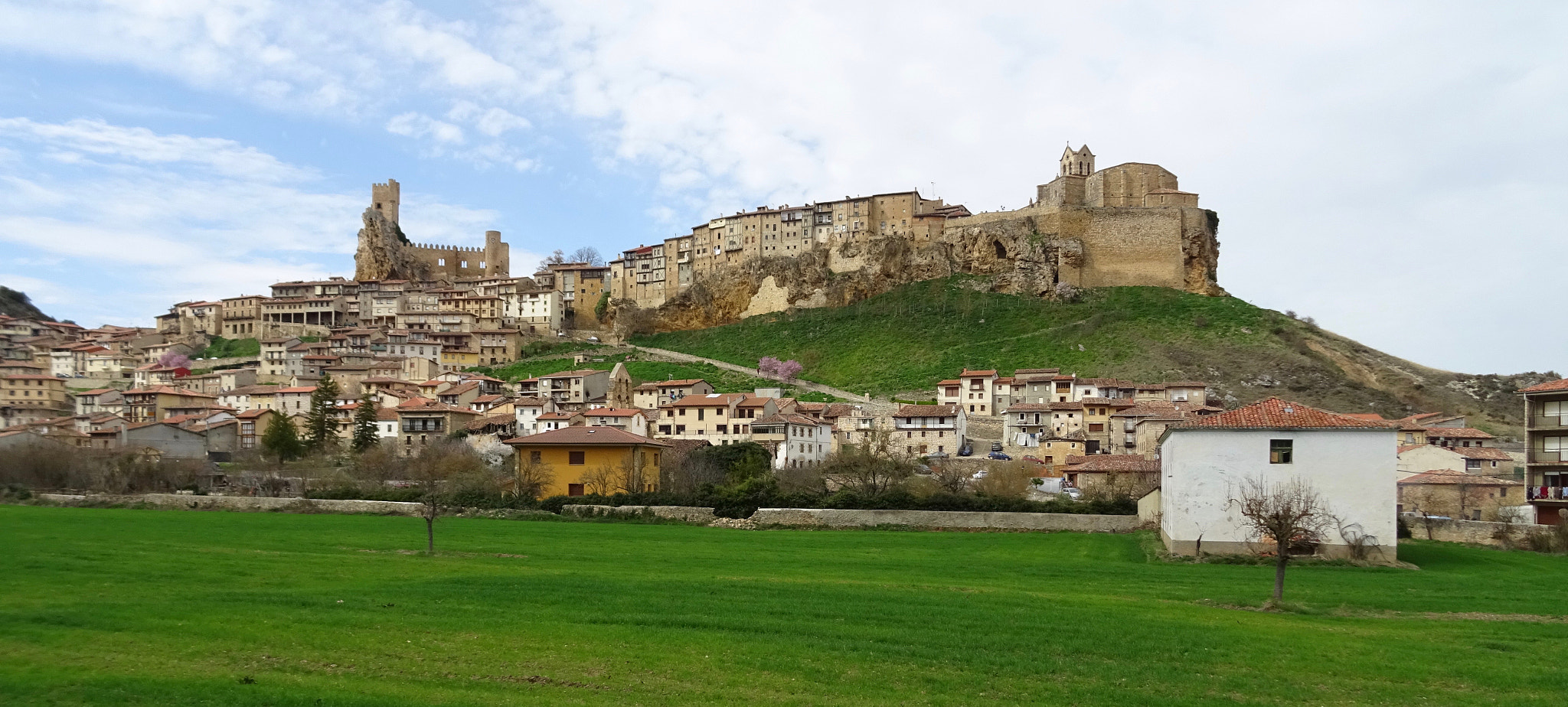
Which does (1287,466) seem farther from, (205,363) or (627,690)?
(205,363)

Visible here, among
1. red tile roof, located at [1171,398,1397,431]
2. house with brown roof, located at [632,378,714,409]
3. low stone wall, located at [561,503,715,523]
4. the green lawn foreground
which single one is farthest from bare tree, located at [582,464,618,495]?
house with brown roof, located at [632,378,714,409]

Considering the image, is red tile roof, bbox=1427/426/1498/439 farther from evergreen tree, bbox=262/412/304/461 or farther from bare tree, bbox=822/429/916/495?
evergreen tree, bbox=262/412/304/461

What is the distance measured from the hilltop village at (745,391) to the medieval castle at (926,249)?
228 mm

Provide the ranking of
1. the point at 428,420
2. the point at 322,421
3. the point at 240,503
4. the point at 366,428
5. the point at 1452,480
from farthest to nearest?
1. the point at 428,420
2. the point at 322,421
3. the point at 366,428
4. the point at 1452,480
5. the point at 240,503

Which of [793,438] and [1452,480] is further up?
[793,438]

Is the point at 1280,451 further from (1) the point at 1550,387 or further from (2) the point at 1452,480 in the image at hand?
(2) the point at 1452,480

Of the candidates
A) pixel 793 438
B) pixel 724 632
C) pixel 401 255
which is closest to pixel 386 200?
pixel 401 255

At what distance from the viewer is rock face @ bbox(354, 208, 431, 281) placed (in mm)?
132875

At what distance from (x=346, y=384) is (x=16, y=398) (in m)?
26.1

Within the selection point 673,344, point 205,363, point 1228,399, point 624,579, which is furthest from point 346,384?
point 624,579

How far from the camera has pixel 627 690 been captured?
1137cm

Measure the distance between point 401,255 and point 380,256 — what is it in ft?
10.00

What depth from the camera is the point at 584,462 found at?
44312 mm

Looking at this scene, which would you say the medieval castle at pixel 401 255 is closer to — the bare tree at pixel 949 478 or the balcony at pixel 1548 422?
the bare tree at pixel 949 478
